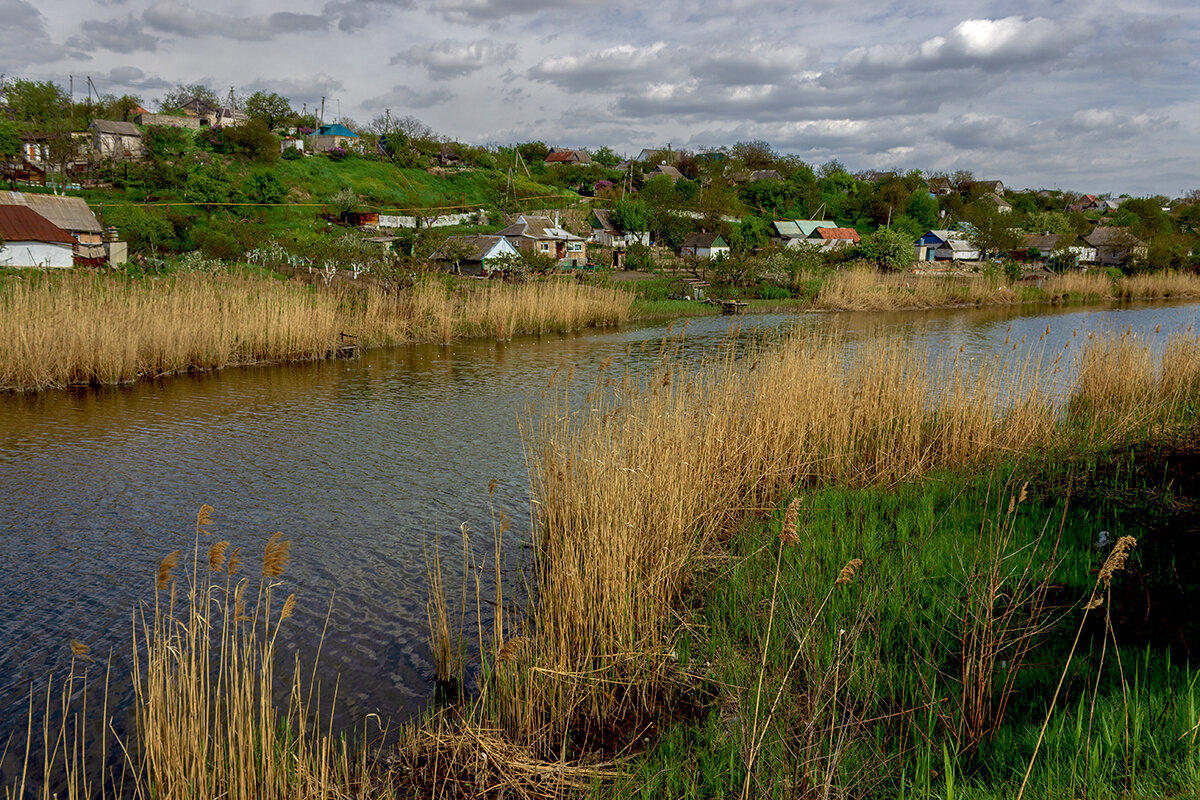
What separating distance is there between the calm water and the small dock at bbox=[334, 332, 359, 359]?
1638 mm

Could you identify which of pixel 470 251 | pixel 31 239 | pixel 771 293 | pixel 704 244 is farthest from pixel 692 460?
pixel 704 244

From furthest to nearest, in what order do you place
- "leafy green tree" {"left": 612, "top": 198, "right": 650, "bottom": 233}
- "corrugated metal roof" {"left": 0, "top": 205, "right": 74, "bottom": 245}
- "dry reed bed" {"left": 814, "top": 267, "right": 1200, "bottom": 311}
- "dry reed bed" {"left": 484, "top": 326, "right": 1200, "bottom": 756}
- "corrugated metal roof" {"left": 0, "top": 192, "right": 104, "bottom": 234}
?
"leafy green tree" {"left": 612, "top": 198, "right": 650, "bottom": 233}, "dry reed bed" {"left": 814, "top": 267, "right": 1200, "bottom": 311}, "corrugated metal roof" {"left": 0, "top": 192, "right": 104, "bottom": 234}, "corrugated metal roof" {"left": 0, "top": 205, "right": 74, "bottom": 245}, "dry reed bed" {"left": 484, "top": 326, "right": 1200, "bottom": 756}

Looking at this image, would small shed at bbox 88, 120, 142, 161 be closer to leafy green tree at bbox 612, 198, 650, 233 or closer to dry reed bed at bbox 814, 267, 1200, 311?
leafy green tree at bbox 612, 198, 650, 233

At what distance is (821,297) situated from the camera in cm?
3228

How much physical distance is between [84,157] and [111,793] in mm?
70101

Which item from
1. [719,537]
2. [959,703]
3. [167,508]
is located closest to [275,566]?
[959,703]

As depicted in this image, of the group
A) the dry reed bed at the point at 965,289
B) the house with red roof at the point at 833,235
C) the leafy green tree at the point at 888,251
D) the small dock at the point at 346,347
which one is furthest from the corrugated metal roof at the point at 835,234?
the small dock at the point at 346,347

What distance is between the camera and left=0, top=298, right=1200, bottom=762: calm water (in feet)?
18.2

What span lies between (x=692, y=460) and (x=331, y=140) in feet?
275

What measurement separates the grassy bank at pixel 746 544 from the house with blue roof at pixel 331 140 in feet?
260

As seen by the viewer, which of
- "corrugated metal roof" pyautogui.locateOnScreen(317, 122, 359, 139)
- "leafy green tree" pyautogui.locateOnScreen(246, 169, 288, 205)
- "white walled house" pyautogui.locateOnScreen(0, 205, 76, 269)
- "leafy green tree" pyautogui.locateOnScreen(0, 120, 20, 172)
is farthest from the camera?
"corrugated metal roof" pyautogui.locateOnScreen(317, 122, 359, 139)

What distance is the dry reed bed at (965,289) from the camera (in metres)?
32.5

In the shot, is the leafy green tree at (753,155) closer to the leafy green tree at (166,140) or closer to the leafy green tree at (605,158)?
the leafy green tree at (605,158)

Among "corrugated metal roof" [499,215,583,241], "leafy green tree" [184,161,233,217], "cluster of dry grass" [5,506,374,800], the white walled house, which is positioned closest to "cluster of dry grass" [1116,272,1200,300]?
"corrugated metal roof" [499,215,583,241]
